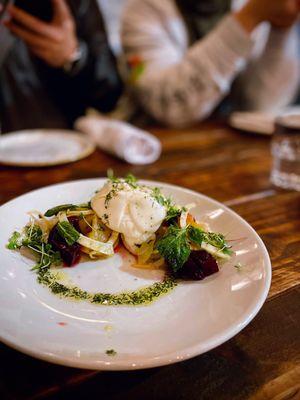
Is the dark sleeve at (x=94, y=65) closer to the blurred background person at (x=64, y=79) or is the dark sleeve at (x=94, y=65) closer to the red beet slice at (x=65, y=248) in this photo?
the blurred background person at (x=64, y=79)

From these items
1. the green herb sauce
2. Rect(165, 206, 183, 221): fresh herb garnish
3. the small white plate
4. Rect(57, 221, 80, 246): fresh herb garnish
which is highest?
Rect(57, 221, 80, 246): fresh herb garnish

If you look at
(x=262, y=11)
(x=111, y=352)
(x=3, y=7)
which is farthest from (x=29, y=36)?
(x=111, y=352)

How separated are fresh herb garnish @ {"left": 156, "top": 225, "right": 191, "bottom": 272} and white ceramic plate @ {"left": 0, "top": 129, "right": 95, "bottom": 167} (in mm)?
663

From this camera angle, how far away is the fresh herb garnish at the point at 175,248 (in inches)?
26.1

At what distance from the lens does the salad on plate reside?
660 mm

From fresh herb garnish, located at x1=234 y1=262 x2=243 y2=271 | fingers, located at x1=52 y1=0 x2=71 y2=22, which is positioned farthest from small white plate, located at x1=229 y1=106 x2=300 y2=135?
fresh herb garnish, located at x1=234 y1=262 x2=243 y2=271

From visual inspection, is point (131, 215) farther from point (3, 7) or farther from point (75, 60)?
point (75, 60)

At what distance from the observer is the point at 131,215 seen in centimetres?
73

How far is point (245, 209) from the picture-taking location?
102 cm

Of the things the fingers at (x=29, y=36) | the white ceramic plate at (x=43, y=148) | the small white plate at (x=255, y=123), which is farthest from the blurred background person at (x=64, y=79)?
the small white plate at (x=255, y=123)

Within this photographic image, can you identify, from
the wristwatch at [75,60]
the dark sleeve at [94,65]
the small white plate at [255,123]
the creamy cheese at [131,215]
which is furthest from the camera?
the dark sleeve at [94,65]

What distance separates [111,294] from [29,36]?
1.56 metres

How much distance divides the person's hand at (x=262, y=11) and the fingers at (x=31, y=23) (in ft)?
2.84

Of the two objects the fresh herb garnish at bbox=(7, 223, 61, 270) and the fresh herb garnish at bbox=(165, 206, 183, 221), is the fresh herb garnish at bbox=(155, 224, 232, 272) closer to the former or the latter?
the fresh herb garnish at bbox=(165, 206, 183, 221)
